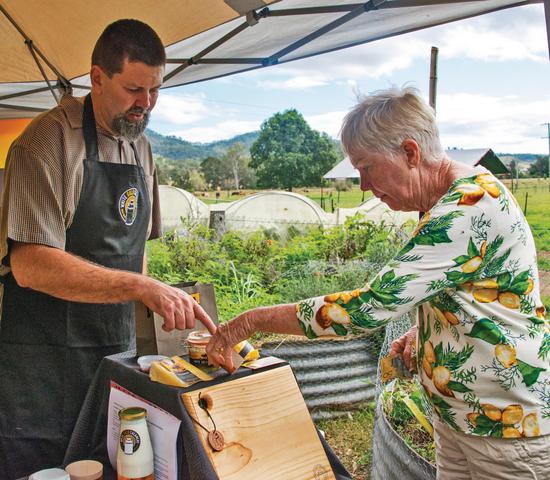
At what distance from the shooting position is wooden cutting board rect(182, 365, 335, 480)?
1189 millimetres

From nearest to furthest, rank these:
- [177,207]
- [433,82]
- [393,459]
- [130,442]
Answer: [130,442], [393,459], [433,82], [177,207]

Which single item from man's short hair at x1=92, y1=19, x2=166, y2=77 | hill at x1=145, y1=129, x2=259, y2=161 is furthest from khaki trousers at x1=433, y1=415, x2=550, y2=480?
hill at x1=145, y1=129, x2=259, y2=161

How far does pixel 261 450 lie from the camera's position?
1237mm

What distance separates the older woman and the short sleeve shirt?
60 cm

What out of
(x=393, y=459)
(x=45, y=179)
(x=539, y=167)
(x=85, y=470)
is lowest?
(x=393, y=459)

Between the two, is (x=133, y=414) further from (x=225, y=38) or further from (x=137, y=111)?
(x=225, y=38)

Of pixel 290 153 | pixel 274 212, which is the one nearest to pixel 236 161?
pixel 290 153

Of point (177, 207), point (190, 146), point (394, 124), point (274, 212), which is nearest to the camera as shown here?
point (394, 124)

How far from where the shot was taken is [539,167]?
453 centimetres

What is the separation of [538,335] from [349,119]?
73cm

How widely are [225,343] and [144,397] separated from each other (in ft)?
0.73

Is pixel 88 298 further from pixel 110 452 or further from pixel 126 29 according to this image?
pixel 126 29

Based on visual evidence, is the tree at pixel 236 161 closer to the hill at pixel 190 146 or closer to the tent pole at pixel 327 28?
the hill at pixel 190 146

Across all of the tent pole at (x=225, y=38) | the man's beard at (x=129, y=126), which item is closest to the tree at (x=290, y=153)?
the tent pole at (x=225, y=38)
